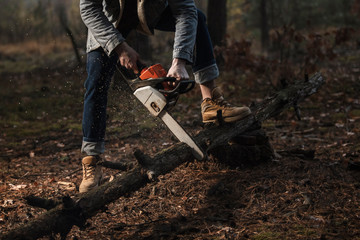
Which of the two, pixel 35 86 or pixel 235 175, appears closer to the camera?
pixel 235 175

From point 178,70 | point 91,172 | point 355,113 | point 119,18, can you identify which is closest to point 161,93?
point 178,70

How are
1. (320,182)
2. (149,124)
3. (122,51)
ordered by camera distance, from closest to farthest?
(122,51), (320,182), (149,124)

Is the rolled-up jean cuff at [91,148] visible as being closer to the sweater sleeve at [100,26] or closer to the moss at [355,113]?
the sweater sleeve at [100,26]

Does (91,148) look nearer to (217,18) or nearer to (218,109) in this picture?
(218,109)

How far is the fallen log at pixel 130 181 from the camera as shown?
2.06 m

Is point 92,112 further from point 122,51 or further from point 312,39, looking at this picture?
point 312,39

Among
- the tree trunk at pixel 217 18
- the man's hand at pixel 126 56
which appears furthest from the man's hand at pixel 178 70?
the tree trunk at pixel 217 18

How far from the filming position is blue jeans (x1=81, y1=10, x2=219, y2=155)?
289 cm

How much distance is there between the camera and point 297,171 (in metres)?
3.12

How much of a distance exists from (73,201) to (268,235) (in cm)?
121

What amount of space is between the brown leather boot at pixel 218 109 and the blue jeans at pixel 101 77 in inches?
6.9

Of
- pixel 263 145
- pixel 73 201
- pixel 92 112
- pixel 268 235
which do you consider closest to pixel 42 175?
pixel 92 112

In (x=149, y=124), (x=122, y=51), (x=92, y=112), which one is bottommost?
(x=149, y=124)

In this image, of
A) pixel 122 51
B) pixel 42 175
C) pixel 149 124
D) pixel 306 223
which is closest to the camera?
pixel 306 223
